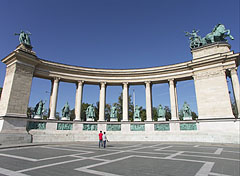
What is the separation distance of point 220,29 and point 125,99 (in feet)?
73.9

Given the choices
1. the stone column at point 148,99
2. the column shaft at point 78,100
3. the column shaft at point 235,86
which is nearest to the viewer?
the column shaft at point 235,86

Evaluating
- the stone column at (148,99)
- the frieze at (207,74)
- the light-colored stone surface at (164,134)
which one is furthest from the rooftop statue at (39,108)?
the frieze at (207,74)

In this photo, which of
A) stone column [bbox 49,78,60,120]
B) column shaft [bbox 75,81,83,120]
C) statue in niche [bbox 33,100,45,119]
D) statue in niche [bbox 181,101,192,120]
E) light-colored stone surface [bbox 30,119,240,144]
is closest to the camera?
light-colored stone surface [bbox 30,119,240,144]

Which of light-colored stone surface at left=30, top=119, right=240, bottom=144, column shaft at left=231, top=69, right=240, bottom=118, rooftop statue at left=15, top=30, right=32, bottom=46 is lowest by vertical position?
light-colored stone surface at left=30, top=119, right=240, bottom=144

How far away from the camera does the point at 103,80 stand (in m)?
32.8

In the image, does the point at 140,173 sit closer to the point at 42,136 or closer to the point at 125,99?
the point at 42,136

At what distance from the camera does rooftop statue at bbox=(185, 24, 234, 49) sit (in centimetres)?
2885

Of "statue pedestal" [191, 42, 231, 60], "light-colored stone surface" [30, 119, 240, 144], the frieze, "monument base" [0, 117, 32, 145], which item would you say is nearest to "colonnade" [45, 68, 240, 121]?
the frieze

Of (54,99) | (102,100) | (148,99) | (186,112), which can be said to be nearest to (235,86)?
(186,112)

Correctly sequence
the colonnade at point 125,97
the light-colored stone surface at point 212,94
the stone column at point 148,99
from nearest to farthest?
the light-colored stone surface at point 212,94 → the colonnade at point 125,97 → the stone column at point 148,99

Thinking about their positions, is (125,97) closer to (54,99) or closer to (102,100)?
(102,100)

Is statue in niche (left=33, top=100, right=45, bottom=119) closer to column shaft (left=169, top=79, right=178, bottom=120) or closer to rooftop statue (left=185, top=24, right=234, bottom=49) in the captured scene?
column shaft (left=169, top=79, right=178, bottom=120)

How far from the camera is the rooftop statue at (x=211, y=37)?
94.7 feet

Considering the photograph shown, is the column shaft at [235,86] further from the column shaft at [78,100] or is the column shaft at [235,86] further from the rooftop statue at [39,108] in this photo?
the rooftop statue at [39,108]
